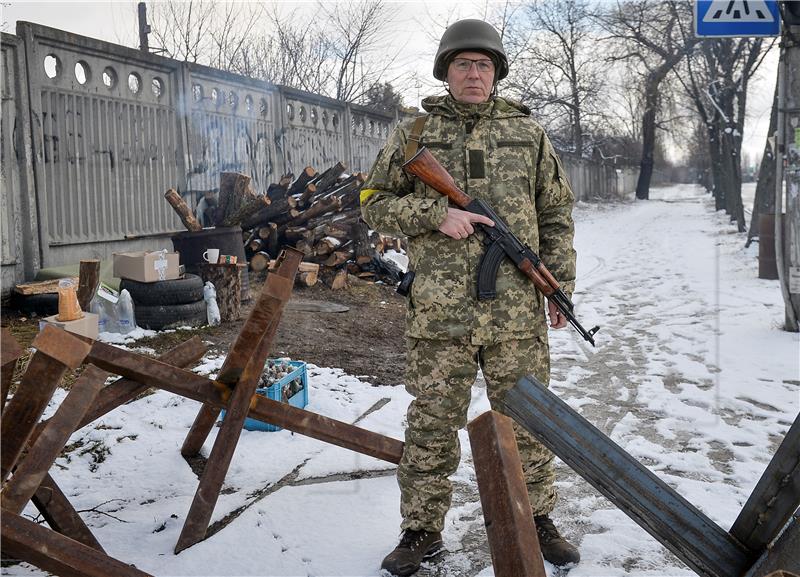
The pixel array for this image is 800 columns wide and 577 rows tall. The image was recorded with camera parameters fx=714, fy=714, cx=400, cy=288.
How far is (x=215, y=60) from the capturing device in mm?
25609

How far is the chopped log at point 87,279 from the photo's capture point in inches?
171

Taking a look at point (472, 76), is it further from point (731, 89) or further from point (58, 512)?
point (731, 89)

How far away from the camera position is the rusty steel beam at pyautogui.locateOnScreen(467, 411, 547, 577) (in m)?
1.26

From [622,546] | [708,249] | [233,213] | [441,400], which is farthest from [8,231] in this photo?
[708,249]

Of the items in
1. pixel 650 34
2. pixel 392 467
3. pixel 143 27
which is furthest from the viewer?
pixel 650 34

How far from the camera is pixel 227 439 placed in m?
2.90

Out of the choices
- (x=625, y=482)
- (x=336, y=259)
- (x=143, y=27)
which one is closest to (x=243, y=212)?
(x=336, y=259)

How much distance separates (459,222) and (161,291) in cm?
442

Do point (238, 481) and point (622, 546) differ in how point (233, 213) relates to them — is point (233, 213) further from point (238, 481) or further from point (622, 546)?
point (622, 546)

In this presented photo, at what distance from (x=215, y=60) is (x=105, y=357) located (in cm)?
2495

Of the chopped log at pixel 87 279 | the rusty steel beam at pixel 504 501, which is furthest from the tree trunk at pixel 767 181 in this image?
the rusty steel beam at pixel 504 501

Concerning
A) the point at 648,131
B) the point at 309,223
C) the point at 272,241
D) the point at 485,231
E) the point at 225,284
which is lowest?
the point at 225,284

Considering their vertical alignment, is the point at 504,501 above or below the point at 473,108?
below

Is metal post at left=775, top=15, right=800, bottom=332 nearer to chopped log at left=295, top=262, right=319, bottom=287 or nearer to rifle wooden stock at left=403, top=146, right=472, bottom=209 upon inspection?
rifle wooden stock at left=403, top=146, right=472, bottom=209
